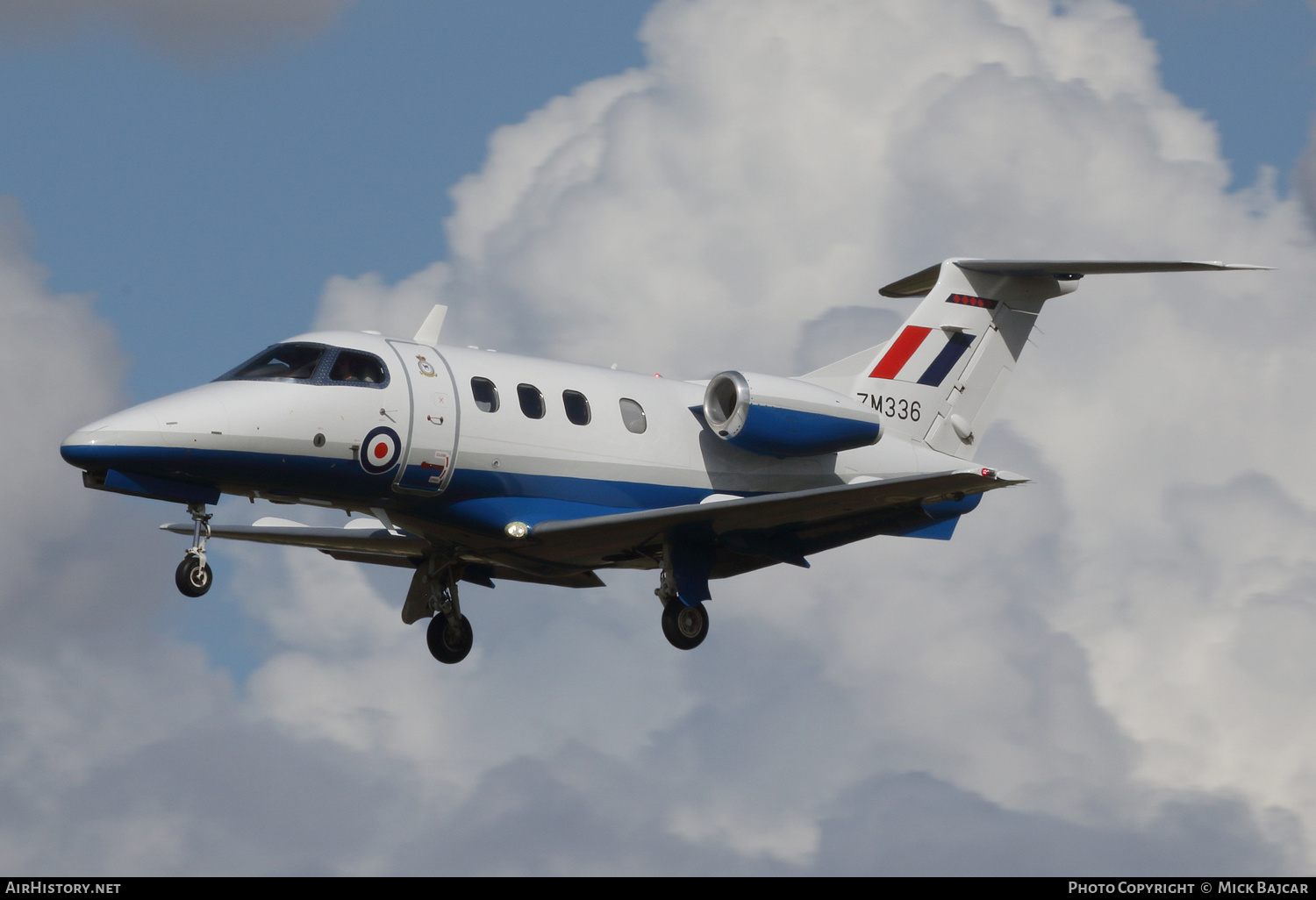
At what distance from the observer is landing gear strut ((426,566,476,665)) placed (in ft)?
83.5

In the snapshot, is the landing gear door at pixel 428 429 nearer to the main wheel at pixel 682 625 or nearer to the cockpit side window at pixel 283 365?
the cockpit side window at pixel 283 365

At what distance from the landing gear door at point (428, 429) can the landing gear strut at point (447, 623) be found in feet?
11.8

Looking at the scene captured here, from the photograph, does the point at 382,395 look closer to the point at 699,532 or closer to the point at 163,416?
the point at 163,416

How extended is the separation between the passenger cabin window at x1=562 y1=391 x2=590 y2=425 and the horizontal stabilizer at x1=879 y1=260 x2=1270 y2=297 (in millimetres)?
7865

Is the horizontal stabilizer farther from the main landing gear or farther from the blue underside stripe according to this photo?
the main landing gear

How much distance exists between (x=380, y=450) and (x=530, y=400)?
2405 millimetres

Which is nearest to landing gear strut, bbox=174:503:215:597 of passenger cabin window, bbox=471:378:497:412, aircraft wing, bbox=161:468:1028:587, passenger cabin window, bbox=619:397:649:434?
aircraft wing, bbox=161:468:1028:587

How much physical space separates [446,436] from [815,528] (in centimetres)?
561

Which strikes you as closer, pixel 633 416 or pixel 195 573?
pixel 195 573

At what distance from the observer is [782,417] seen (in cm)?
2433

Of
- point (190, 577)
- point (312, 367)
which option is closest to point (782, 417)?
point (312, 367)

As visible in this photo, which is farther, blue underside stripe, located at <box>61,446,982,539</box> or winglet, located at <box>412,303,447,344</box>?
winglet, located at <box>412,303,447,344</box>

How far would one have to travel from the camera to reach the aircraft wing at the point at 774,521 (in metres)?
21.2

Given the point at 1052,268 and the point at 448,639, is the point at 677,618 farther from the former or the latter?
the point at 1052,268
